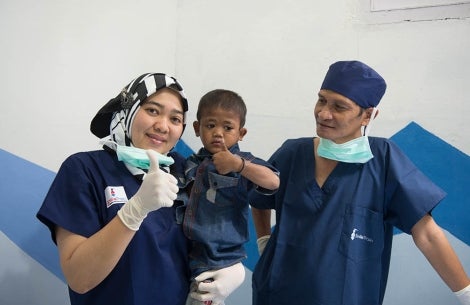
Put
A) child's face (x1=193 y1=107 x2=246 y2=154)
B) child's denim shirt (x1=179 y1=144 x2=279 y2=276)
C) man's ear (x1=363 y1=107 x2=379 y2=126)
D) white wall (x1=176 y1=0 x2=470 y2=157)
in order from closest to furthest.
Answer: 1. child's denim shirt (x1=179 y1=144 x2=279 y2=276)
2. child's face (x1=193 y1=107 x2=246 y2=154)
3. man's ear (x1=363 y1=107 x2=379 y2=126)
4. white wall (x1=176 y1=0 x2=470 y2=157)

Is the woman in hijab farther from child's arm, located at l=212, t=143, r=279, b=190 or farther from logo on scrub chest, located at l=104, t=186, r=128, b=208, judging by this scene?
child's arm, located at l=212, t=143, r=279, b=190

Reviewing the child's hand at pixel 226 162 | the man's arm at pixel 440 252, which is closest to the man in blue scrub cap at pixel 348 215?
the man's arm at pixel 440 252

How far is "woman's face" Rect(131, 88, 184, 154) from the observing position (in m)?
0.95

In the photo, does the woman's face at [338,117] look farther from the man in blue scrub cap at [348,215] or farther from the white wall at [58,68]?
the white wall at [58,68]

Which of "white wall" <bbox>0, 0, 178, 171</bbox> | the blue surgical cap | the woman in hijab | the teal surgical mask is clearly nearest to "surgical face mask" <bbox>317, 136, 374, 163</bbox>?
the teal surgical mask

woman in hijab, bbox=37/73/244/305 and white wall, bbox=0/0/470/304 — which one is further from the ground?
white wall, bbox=0/0/470/304

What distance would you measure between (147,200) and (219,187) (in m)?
0.31

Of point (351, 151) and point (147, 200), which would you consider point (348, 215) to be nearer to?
point (351, 151)

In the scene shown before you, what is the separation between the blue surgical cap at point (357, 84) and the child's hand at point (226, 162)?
1.51ft

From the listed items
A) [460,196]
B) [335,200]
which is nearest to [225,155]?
[335,200]

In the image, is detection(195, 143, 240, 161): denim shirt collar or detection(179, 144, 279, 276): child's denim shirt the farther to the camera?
detection(195, 143, 240, 161): denim shirt collar

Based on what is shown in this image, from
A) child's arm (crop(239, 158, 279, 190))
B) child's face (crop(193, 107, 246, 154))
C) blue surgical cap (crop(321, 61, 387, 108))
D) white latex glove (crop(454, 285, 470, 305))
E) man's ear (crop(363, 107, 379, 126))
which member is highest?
blue surgical cap (crop(321, 61, 387, 108))

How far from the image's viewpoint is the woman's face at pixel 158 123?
952mm

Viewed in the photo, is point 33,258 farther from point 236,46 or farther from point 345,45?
point 345,45
